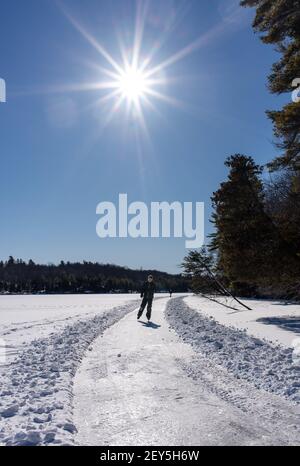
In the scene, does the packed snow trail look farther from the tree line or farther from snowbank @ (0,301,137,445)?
the tree line

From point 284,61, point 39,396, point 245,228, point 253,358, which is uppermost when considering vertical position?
point 284,61

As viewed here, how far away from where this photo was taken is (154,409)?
5.01 meters

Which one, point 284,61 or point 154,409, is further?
point 284,61

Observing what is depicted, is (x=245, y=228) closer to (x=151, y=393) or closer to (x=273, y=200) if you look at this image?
(x=273, y=200)

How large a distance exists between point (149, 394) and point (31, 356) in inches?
164

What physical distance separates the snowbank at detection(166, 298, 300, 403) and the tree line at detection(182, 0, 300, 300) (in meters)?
5.61

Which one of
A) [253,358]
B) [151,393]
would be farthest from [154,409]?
[253,358]

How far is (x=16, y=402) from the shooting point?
214 inches

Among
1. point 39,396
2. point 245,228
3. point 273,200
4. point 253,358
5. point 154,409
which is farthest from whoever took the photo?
point 273,200

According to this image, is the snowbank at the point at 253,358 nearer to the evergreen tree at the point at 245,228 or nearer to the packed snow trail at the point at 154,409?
the packed snow trail at the point at 154,409

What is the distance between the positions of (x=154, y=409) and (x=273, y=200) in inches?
769

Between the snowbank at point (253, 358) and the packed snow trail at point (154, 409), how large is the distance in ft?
1.71
